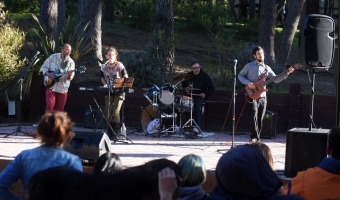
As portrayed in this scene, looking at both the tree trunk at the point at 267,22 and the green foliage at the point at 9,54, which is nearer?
the green foliage at the point at 9,54

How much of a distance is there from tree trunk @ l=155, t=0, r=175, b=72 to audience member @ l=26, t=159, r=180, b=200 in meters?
14.1

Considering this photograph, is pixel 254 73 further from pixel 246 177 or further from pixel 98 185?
pixel 98 185

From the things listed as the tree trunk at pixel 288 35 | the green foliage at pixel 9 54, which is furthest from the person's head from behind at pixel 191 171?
the tree trunk at pixel 288 35

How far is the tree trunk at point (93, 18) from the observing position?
65.6ft

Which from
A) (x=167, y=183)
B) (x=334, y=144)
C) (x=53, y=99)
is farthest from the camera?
(x=53, y=99)

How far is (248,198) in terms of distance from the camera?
378 centimetres

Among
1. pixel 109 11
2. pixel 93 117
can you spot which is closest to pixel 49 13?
pixel 93 117

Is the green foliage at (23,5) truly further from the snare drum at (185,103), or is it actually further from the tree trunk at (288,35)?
the snare drum at (185,103)

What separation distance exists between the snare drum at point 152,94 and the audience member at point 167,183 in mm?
10135

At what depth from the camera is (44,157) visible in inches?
172

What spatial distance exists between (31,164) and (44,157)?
3.7 inches

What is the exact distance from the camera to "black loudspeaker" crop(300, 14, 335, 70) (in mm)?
8938

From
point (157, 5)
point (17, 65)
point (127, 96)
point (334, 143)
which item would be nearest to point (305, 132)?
point (334, 143)

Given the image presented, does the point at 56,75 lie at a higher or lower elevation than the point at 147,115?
higher
